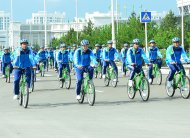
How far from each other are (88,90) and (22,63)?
7.07 ft

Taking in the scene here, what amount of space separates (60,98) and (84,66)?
2541mm

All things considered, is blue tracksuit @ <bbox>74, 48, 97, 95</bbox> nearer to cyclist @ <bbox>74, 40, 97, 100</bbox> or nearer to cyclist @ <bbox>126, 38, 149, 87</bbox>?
cyclist @ <bbox>74, 40, 97, 100</bbox>

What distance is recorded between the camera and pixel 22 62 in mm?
16375

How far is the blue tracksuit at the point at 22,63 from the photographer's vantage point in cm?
1627

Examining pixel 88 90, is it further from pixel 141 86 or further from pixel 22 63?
pixel 22 63

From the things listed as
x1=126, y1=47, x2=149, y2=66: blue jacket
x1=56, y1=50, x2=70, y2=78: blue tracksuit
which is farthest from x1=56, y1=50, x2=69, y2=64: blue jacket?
x1=126, y1=47, x2=149, y2=66: blue jacket

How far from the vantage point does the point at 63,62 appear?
24.0 meters

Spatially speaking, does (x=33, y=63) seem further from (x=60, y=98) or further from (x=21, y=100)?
(x=60, y=98)

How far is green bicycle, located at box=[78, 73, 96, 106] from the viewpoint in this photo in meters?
15.7

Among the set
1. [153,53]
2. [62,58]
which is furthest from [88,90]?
[153,53]

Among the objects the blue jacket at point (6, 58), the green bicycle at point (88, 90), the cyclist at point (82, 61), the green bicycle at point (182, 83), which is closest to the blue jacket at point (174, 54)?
the green bicycle at point (182, 83)

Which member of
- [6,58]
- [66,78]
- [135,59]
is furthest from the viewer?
[6,58]

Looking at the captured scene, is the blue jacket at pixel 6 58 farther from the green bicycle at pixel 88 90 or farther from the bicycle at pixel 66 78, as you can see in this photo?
the green bicycle at pixel 88 90

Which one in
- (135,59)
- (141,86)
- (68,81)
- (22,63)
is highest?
(135,59)
